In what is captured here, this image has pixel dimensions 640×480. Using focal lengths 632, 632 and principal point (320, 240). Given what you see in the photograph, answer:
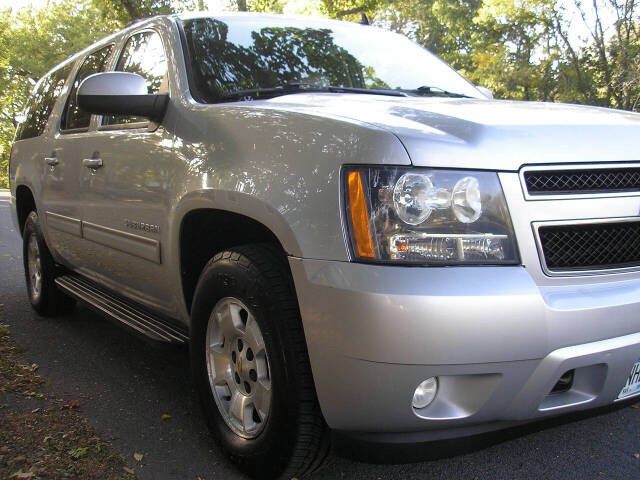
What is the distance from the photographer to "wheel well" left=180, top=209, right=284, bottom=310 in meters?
2.56

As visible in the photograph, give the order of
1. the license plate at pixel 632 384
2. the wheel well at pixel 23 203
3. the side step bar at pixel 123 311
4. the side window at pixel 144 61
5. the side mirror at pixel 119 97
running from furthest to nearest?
1. the wheel well at pixel 23 203
2. the side window at pixel 144 61
3. the side step bar at pixel 123 311
4. the side mirror at pixel 119 97
5. the license plate at pixel 632 384

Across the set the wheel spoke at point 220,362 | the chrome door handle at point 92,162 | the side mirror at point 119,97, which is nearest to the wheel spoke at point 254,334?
the wheel spoke at point 220,362

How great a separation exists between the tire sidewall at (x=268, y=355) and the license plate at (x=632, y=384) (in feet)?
3.54

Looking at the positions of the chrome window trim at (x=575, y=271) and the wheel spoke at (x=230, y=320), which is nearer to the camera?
the chrome window trim at (x=575, y=271)

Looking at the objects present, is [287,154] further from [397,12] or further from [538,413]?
[397,12]

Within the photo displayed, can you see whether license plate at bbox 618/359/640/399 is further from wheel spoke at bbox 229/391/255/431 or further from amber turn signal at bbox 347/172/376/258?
wheel spoke at bbox 229/391/255/431

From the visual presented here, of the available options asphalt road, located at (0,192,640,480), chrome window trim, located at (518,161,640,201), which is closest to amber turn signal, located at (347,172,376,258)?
chrome window trim, located at (518,161,640,201)

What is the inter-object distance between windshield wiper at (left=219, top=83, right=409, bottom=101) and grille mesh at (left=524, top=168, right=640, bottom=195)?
1.25m

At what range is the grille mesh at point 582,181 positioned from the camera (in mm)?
1923

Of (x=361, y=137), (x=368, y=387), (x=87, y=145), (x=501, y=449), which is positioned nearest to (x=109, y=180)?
(x=87, y=145)

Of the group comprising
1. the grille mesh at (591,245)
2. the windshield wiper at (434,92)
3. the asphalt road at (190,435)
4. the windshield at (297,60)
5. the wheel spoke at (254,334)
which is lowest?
the asphalt road at (190,435)

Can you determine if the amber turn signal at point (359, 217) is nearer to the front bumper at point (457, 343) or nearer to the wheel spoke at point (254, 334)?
the front bumper at point (457, 343)

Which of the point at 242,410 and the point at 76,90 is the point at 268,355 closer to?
the point at 242,410

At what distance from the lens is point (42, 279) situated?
4770 mm
